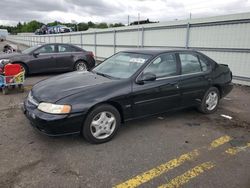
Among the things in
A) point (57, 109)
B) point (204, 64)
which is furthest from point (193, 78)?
point (57, 109)

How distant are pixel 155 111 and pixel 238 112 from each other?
2419mm

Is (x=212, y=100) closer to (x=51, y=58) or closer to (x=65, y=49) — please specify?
(x=51, y=58)

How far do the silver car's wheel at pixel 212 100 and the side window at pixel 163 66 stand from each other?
4.09ft

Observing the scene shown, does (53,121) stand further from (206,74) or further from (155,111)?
(206,74)

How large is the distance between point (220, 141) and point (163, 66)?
1.69 metres

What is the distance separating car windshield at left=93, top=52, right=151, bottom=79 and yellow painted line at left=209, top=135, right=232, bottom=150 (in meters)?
1.82

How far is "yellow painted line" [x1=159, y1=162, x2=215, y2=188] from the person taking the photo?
2.91 meters

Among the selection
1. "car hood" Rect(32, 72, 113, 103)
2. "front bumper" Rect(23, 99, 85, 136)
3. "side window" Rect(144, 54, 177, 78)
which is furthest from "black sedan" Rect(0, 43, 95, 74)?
"side window" Rect(144, 54, 177, 78)

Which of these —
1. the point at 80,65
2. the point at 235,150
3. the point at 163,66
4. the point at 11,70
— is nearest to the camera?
the point at 235,150

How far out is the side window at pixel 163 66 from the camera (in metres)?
4.45

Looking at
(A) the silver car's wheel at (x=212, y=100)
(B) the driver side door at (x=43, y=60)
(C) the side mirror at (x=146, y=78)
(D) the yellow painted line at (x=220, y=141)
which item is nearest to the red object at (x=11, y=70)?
(B) the driver side door at (x=43, y=60)

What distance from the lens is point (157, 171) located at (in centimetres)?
317

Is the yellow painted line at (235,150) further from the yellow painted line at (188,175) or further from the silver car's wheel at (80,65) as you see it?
the silver car's wheel at (80,65)

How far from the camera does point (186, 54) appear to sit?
199 inches
